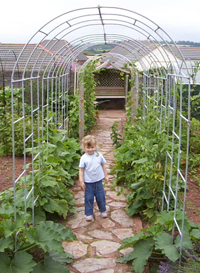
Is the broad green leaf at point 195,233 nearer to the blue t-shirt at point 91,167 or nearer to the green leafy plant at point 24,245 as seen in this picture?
the green leafy plant at point 24,245

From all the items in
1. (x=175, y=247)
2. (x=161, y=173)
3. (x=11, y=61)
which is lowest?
(x=175, y=247)

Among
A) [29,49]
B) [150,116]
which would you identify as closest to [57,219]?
[150,116]

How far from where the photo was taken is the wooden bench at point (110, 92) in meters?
17.1

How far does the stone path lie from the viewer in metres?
3.50

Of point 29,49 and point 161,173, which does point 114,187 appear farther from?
point 29,49

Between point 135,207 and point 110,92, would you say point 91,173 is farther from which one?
point 110,92

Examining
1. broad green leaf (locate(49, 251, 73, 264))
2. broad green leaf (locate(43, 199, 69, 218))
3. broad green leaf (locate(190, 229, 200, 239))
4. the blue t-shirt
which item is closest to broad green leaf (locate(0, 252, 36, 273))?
broad green leaf (locate(49, 251, 73, 264))

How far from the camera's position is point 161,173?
4.29 metres

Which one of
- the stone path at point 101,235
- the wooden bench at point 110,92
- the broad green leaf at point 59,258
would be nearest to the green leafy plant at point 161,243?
the stone path at point 101,235

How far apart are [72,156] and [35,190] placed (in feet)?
7.50

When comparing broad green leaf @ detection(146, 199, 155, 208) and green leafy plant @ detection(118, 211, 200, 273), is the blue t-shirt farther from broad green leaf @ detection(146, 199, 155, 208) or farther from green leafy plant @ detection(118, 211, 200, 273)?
green leafy plant @ detection(118, 211, 200, 273)

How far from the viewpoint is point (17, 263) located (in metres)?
2.84

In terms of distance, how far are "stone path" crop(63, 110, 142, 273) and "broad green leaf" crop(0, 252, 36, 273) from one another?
0.69 meters

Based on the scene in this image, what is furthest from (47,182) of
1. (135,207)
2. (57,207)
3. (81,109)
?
(81,109)
